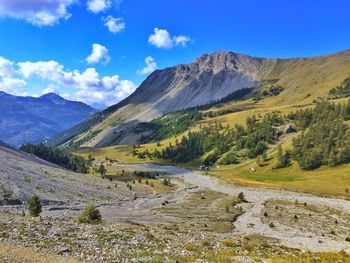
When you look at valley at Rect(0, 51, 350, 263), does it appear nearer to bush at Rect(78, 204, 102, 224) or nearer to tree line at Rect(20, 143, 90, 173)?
tree line at Rect(20, 143, 90, 173)

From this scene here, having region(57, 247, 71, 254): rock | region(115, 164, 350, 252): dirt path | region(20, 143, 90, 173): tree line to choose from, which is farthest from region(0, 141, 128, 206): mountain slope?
region(20, 143, 90, 173): tree line

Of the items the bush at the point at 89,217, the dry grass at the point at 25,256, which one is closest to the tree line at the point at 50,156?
the bush at the point at 89,217

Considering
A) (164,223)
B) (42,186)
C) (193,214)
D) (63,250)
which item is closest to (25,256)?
(63,250)

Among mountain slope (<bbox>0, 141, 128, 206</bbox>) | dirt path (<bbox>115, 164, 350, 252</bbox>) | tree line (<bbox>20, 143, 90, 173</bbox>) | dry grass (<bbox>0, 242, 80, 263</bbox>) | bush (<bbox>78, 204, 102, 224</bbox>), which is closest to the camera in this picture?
dry grass (<bbox>0, 242, 80, 263</bbox>)

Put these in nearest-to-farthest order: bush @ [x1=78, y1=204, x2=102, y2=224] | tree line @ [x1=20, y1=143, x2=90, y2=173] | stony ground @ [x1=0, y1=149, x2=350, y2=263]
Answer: stony ground @ [x1=0, y1=149, x2=350, y2=263], bush @ [x1=78, y1=204, x2=102, y2=224], tree line @ [x1=20, y1=143, x2=90, y2=173]

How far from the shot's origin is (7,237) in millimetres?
33812

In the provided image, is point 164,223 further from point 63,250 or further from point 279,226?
point 63,250

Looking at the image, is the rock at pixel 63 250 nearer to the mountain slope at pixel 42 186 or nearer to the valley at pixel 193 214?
the valley at pixel 193 214

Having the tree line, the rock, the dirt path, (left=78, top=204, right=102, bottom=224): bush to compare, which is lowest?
the dirt path

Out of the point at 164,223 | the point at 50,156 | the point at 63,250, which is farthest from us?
the point at 50,156

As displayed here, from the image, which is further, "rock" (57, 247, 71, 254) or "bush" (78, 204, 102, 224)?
"bush" (78, 204, 102, 224)

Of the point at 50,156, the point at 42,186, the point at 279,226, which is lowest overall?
the point at 279,226

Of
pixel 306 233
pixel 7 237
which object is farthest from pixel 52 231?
pixel 306 233

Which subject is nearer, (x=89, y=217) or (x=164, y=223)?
(x=89, y=217)
